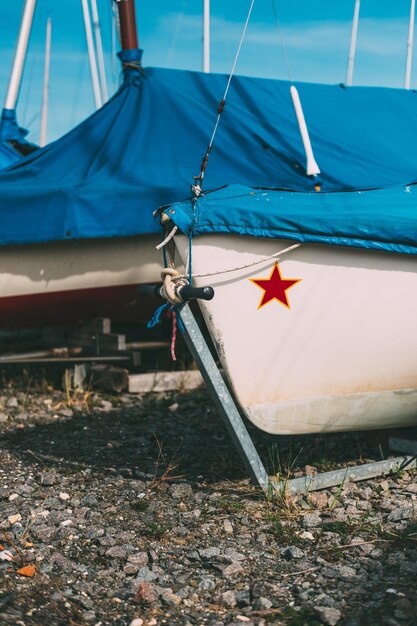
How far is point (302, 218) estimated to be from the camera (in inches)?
158

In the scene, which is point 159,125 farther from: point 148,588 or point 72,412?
point 148,588

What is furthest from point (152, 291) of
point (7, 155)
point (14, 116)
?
point (14, 116)

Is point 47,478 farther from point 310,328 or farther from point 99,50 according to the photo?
point 99,50

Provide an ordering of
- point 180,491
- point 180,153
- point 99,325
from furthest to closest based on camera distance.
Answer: point 99,325, point 180,153, point 180,491

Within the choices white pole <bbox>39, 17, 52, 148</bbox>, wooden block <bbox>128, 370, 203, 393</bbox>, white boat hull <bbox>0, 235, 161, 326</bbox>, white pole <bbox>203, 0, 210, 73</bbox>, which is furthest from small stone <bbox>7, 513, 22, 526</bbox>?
white pole <bbox>39, 17, 52, 148</bbox>

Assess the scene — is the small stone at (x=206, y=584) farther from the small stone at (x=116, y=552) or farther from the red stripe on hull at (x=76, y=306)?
the red stripe on hull at (x=76, y=306)

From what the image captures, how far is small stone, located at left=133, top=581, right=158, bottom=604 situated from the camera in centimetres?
318

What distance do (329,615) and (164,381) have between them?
3875 mm

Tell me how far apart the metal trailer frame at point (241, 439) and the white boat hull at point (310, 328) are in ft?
0.28

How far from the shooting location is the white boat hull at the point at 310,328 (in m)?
4.02

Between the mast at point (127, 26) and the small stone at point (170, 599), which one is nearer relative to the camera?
the small stone at point (170, 599)

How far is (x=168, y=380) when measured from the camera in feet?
22.2


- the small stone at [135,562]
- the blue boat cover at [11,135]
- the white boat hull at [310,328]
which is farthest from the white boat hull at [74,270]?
the small stone at [135,562]

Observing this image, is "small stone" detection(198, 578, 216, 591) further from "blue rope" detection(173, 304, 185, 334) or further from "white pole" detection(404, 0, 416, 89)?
"white pole" detection(404, 0, 416, 89)
